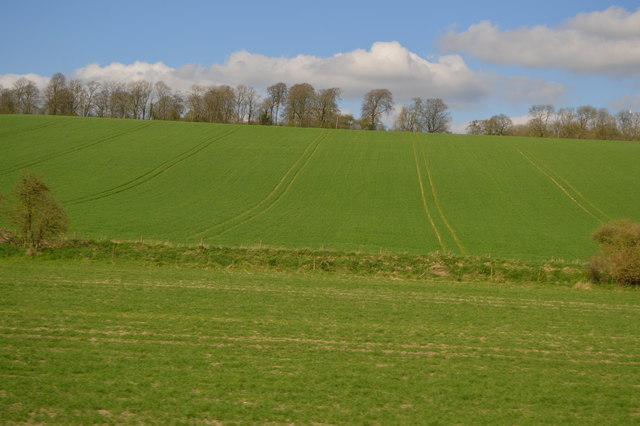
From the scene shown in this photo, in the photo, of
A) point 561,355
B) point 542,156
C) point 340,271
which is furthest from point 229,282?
point 542,156

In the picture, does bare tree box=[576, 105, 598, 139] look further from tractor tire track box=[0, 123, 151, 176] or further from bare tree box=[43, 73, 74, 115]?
bare tree box=[43, 73, 74, 115]

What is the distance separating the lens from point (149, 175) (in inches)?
2255

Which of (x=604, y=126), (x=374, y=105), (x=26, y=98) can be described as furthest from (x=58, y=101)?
(x=604, y=126)

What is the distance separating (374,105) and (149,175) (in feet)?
228

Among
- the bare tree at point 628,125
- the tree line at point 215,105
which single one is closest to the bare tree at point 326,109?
the tree line at point 215,105

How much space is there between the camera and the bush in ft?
87.0

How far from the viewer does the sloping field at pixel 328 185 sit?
39500 mm

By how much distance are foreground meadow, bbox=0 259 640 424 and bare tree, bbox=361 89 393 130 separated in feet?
319

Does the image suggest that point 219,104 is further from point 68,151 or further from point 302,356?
point 302,356

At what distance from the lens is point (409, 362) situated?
488 inches

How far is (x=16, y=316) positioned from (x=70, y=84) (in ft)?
385

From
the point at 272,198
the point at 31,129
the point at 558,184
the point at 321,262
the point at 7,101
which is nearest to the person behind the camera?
the point at 321,262

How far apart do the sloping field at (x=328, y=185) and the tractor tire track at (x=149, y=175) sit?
227 millimetres

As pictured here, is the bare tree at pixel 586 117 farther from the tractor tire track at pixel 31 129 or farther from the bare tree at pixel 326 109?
the tractor tire track at pixel 31 129
